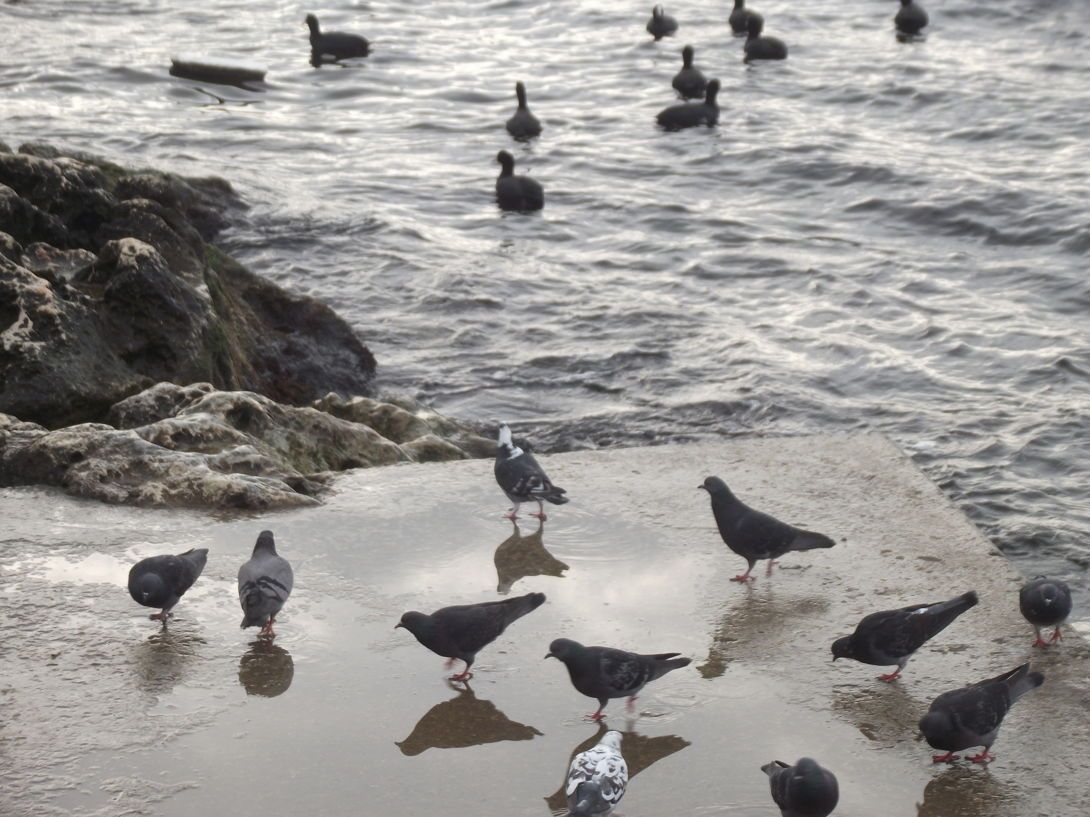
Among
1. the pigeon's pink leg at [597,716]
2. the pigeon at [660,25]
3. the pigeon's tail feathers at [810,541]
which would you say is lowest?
the pigeon's pink leg at [597,716]

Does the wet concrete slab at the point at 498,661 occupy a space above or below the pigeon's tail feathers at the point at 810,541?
below

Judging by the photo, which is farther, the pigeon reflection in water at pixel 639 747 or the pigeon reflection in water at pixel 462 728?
the pigeon reflection in water at pixel 462 728

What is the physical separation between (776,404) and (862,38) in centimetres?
1543

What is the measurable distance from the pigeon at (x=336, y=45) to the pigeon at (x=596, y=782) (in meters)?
21.9

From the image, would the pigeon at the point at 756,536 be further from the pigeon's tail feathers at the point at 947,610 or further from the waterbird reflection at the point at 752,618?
the pigeon's tail feathers at the point at 947,610

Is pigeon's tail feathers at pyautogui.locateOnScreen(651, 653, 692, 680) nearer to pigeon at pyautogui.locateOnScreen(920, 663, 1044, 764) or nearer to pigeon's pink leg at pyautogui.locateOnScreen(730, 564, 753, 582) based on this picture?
pigeon at pyautogui.locateOnScreen(920, 663, 1044, 764)

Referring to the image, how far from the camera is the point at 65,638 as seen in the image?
6125 millimetres

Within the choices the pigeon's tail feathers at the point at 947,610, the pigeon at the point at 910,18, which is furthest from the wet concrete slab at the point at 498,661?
the pigeon at the point at 910,18

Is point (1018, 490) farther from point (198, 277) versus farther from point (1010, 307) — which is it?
point (198, 277)

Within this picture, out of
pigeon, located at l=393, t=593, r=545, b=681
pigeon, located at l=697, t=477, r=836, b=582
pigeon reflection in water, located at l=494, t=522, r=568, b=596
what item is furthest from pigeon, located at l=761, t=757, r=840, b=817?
pigeon reflection in water, located at l=494, t=522, r=568, b=596

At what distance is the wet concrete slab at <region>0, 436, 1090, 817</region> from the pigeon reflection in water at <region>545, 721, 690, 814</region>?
0.01m

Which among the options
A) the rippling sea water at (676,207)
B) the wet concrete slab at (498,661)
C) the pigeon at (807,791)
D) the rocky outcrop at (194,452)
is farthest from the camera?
the rippling sea water at (676,207)

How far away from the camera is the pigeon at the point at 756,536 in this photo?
671cm

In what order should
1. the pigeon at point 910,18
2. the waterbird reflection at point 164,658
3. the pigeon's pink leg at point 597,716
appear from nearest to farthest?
the pigeon's pink leg at point 597,716, the waterbird reflection at point 164,658, the pigeon at point 910,18
